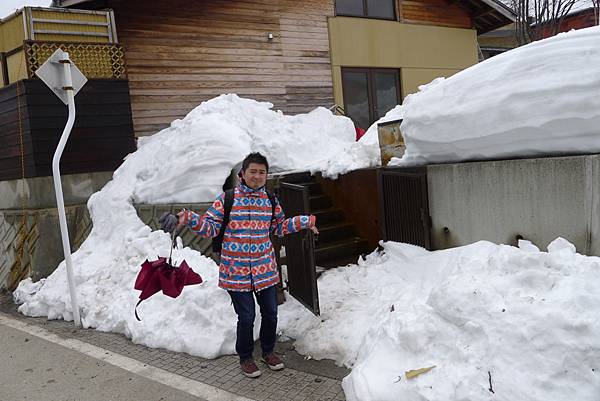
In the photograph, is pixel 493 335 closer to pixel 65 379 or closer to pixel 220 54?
pixel 65 379

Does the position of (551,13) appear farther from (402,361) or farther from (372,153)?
(402,361)

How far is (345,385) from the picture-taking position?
3.45m

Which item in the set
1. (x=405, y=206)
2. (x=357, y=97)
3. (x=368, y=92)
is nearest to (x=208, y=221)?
(x=405, y=206)

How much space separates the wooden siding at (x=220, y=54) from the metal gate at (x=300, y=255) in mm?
4893

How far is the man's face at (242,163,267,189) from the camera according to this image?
381 centimetres

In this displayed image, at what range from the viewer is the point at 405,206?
5.41 m

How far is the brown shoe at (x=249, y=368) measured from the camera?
3930 millimetres

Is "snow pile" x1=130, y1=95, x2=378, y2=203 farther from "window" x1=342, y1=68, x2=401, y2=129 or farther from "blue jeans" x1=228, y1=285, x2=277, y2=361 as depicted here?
"window" x1=342, y1=68, x2=401, y2=129

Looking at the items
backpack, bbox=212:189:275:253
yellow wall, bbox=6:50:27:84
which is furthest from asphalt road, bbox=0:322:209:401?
yellow wall, bbox=6:50:27:84

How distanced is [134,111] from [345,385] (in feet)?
22.7

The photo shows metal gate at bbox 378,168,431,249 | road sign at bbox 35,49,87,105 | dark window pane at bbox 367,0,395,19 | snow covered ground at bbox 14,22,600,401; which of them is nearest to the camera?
snow covered ground at bbox 14,22,600,401

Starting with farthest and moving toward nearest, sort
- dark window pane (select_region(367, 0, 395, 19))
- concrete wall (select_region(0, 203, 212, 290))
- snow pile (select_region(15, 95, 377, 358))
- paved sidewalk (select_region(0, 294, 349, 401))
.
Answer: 1. dark window pane (select_region(367, 0, 395, 19))
2. concrete wall (select_region(0, 203, 212, 290))
3. snow pile (select_region(15, 95, 377, 358))
4. paved sidewalk (select_region(0, 294, 349, 401))

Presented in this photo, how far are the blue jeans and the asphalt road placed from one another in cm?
55

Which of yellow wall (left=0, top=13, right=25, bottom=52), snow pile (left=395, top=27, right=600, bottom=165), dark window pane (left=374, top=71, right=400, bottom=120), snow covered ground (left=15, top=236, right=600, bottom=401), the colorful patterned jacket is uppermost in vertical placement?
yellow wall (left=0, top=13, right=25, bottom=52)
